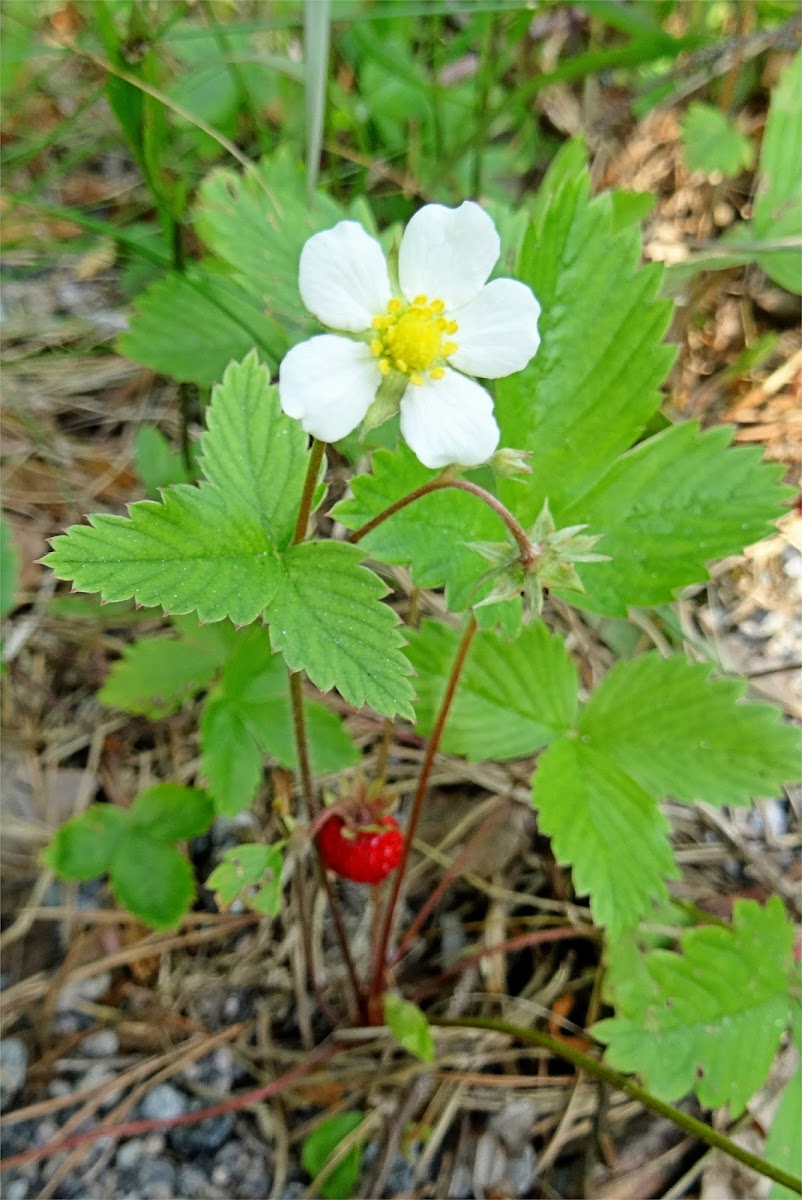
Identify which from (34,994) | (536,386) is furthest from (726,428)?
(34,994)

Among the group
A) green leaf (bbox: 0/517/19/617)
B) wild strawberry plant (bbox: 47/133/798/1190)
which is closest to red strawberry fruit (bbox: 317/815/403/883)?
wild strawberry plant (bbox: 47/133/798/1190)

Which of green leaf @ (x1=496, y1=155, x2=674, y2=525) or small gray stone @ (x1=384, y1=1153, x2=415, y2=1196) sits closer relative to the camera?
green leaf @ (x1=496, y1=155, x2=674, y2=525)

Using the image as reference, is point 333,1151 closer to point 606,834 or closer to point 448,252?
point 606,834

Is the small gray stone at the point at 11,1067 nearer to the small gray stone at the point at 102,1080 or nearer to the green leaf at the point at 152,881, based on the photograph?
the small gray stone at the point at 102,1080

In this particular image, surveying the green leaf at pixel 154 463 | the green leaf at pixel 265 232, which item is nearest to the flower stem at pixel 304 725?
the green leaf at pixel 265 232

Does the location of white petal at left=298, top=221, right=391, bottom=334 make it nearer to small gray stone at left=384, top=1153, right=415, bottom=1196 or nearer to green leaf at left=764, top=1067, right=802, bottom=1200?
green leaf at left=764, top=1067, right=802, bottom=1200

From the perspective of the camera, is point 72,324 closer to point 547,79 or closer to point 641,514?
point 547,79
